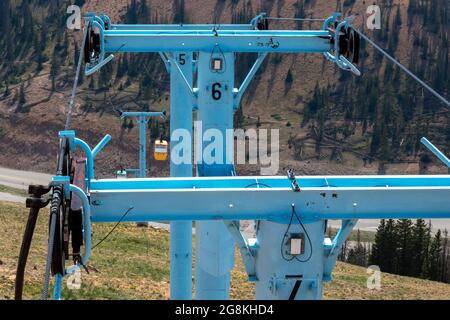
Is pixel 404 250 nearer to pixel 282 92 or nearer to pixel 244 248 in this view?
pixel 244 248

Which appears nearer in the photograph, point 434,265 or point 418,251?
point 434,265

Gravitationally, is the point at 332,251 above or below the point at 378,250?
below

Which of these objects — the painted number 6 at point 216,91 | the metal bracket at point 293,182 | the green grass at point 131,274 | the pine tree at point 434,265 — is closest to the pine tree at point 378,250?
the pine tree at point 434,265

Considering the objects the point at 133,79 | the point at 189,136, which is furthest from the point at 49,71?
the point at 189,136

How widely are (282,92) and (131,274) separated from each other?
266 feet

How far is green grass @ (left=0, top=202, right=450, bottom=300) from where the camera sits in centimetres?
2431

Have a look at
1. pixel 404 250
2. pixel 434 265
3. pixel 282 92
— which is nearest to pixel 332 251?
pixel 434 265

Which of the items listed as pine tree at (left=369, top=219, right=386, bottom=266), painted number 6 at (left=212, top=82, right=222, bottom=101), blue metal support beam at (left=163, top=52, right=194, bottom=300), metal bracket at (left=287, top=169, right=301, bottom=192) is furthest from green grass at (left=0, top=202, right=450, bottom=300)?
pine tree at (left=369, top=219, right=386, bottom=266)

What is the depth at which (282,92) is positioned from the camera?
108562 millimetres

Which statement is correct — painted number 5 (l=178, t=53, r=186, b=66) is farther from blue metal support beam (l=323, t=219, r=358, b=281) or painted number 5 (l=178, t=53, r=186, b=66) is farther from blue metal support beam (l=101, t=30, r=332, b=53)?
blue metal support beam (l=323, t=219, r=358, b=281)

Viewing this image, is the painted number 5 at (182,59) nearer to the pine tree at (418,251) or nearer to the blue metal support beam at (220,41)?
the blue metal support beam at (220,41)

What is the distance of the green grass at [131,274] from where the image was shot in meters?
24.3

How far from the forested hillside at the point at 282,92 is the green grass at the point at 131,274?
53.5 metres

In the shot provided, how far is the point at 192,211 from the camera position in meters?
7.99
